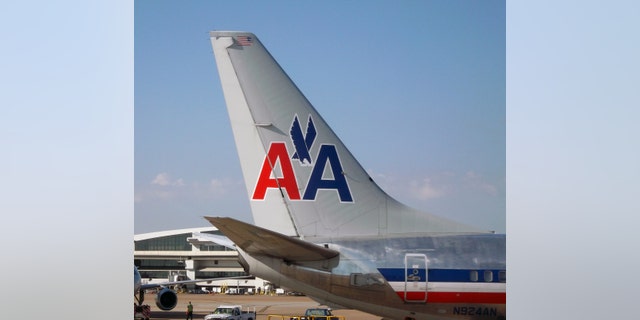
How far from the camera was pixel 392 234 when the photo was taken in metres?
14.7

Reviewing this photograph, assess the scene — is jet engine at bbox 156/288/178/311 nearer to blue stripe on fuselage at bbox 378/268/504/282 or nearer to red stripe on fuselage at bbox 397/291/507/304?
blue stripe on fuselage at bbox 378/268/504/282

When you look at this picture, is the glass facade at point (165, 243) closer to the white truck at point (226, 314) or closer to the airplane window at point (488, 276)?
the white truck at point (226, 314)

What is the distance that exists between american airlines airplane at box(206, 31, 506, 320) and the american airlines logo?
18 mm

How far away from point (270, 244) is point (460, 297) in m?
3.66

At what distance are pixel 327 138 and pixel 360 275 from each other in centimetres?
262

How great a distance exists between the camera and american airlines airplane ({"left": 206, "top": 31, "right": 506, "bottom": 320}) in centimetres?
1394

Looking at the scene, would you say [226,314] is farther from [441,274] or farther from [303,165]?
[441,274]

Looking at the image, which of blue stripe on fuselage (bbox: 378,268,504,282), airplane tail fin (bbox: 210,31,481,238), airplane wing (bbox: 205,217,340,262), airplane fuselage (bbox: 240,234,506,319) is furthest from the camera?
airplane tail fin (bbox: 210,31,481,238)

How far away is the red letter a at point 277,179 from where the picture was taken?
47.7ft

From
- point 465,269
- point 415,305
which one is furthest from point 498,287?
point 415,305

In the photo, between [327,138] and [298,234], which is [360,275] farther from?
[327,138]

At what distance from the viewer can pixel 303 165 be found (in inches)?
578

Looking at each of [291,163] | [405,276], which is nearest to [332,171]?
[291,163]

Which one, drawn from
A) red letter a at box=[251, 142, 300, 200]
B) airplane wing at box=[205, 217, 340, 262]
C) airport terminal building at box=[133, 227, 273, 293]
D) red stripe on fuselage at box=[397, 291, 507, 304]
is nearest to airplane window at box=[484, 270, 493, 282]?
red stripe on fuselage at box=[397, 291, 507, 304]
